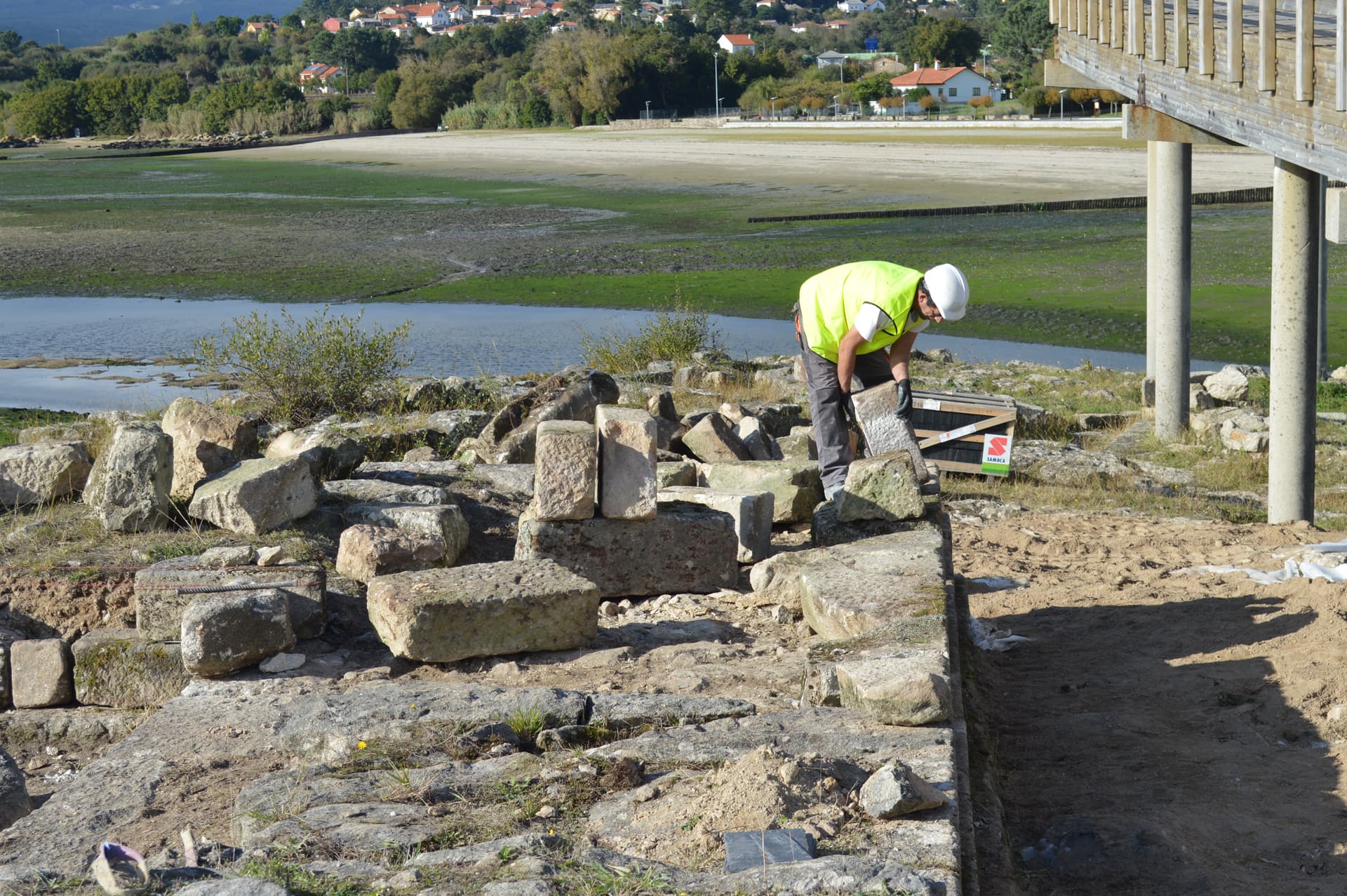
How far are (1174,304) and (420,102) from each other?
A: 81.9m

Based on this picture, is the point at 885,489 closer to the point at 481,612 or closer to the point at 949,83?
the point at 481,612

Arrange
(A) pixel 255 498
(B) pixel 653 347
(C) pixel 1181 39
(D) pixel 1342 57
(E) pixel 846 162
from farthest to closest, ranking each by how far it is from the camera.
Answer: (E) pixel 846 162
(B) pixel 653 347
(C) pixel 1181 39
(A) pixel 255 498
(D) pixel 1342 57

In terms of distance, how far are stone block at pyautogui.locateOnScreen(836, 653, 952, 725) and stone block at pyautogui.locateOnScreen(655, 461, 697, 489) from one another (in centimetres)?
339

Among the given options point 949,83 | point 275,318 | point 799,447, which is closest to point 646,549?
point 799,447

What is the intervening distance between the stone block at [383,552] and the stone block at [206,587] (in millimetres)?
411

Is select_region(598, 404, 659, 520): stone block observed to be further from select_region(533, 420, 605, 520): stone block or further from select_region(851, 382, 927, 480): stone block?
select_region(851, 382, 927, 480): stone block

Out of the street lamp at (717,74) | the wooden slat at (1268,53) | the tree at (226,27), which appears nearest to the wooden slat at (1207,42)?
the wooden slat at (1268,53)

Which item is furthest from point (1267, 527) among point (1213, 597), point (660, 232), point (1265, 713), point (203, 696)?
point (660, 232)

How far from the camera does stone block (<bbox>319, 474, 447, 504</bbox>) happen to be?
297 inches

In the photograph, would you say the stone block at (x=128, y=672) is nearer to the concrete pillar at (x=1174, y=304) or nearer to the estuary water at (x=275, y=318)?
the estuary water at (x=275, y=318)

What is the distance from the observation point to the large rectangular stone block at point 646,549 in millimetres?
6402

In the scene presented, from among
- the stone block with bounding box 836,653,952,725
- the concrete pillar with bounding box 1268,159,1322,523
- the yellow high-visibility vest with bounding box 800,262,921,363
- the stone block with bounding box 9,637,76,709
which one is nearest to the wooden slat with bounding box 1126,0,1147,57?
the concrete pillar with bounding box 1268,159,1322,523

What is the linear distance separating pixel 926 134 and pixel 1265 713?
5113cm

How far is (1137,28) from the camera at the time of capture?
450 inches
